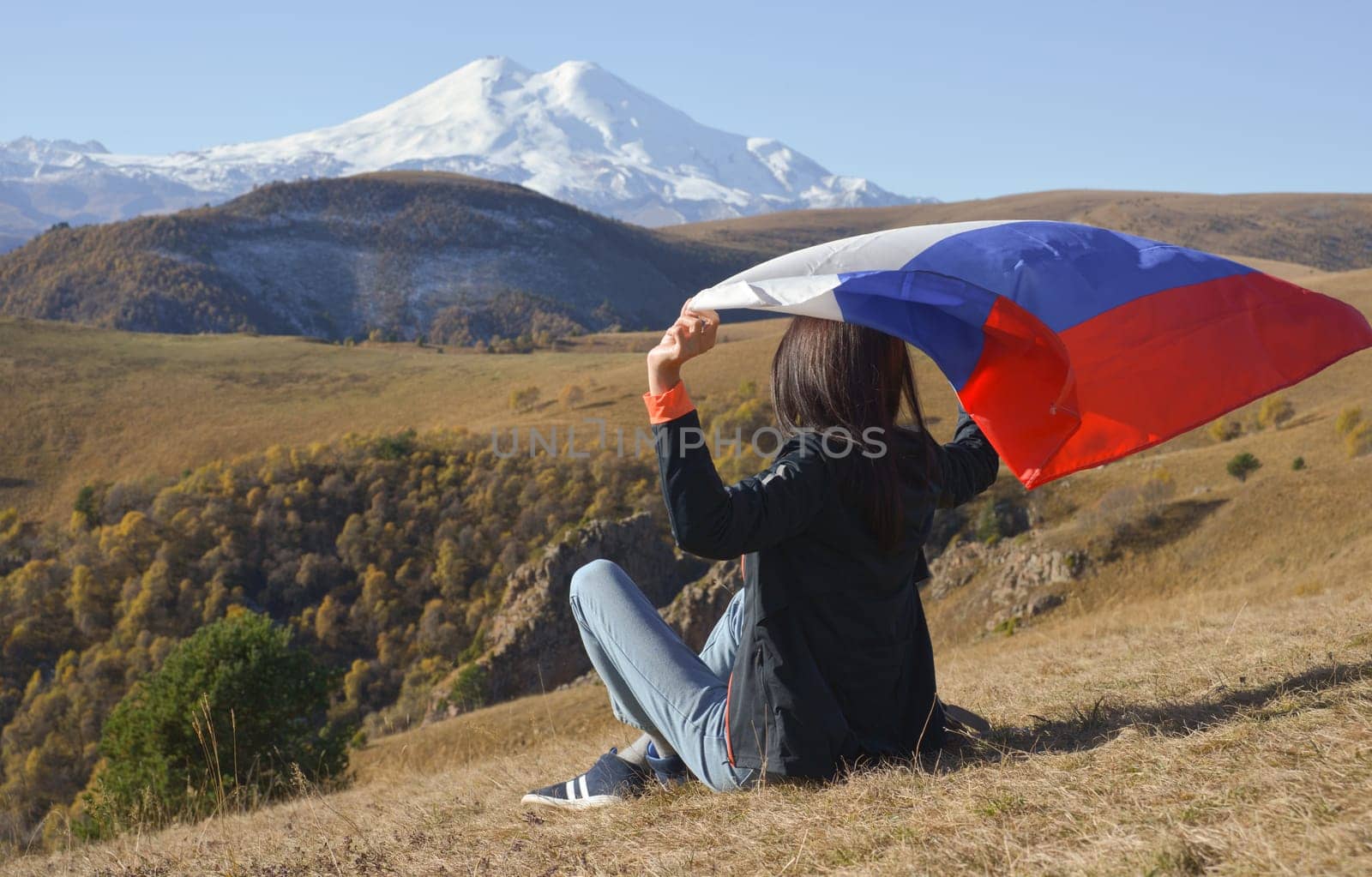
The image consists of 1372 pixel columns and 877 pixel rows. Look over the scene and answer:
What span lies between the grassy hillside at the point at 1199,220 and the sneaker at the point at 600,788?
115 metres

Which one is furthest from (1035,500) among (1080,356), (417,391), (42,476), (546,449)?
(42,476)

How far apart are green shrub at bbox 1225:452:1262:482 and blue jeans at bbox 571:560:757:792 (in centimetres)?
2454

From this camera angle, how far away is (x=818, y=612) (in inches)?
130

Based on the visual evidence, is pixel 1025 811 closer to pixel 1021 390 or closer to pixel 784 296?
pixel 1021 390

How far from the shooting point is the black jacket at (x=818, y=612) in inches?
120

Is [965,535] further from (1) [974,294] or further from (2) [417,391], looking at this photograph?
(2) [417,391]

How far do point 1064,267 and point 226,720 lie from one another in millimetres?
12081

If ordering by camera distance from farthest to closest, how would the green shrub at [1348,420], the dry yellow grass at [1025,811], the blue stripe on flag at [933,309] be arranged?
the green shrub at [1348,420] < the blue stripe on flag at [933,309] < the dry yellow grass at [1025,811]

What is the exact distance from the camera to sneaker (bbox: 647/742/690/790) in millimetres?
3902

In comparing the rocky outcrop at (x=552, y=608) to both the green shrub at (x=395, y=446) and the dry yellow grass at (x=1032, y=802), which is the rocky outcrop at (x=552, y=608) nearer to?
the green shrub at (x=395, y=446)

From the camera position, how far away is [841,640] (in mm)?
3326

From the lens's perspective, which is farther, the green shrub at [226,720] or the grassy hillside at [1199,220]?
the grassy hillside at [1199,220]

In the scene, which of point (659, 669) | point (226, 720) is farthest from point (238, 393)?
point (659, 669)

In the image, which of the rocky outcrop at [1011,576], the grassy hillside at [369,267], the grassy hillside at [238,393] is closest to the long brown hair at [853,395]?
the rocky outcrop at [1011,576]
